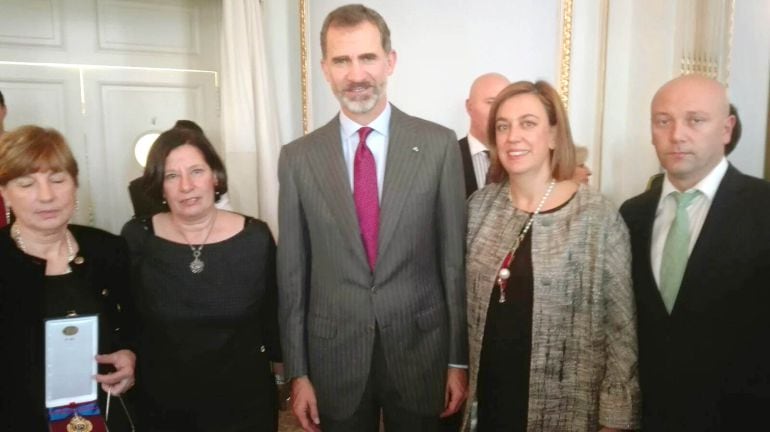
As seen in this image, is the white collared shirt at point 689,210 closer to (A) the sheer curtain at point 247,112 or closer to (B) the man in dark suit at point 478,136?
(B) the man in dark suit at point 478,136

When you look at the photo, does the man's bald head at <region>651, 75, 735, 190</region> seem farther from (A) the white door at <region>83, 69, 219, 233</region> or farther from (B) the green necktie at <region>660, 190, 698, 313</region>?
(A) the white door at <region>83, 69, 219, 233</region>

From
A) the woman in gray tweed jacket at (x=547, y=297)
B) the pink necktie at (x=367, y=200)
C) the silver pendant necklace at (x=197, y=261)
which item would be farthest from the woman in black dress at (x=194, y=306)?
the woman in gray tweed jacket at (x=547, y=297)

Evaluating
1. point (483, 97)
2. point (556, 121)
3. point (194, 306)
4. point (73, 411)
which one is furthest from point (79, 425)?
point (483, 97)

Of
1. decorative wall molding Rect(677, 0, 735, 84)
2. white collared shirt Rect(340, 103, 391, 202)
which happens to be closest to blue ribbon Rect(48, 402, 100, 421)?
white collared shirt Rect(340, 103, 391, 202)

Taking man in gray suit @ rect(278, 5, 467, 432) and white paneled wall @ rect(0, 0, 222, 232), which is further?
white paneled wall @ rect(0, 0, 222, 232)

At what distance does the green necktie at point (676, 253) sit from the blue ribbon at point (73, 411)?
5.25 ft

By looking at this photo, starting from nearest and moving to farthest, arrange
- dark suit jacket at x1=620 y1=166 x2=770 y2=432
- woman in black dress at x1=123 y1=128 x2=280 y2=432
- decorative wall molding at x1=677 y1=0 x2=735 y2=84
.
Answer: dark suit jacket at x1=620 y1=166 x2=770 y2=432, woman in black dress at x1=123 y1=128 x2=280 y2=432, decorative wall molding at x1=677 y1=0 x2=735 y2=84

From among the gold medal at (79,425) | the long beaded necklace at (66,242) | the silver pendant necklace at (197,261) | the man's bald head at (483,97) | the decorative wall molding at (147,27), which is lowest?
the gold medal at (79,425)

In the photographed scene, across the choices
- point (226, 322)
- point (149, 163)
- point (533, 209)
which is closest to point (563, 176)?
point (533, 209)

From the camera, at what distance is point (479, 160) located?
264 cm

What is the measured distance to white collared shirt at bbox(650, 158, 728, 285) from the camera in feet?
5.14

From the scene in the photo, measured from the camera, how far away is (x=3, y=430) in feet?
4.95

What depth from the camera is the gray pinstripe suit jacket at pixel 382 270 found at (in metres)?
1.67

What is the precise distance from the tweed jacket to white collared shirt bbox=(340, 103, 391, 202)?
483 mm
